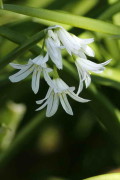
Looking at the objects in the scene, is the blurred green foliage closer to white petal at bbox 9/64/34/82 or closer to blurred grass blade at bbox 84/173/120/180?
white petal at bbox 9/64/34/82

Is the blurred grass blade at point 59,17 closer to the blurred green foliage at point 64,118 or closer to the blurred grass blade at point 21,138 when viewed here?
the blurred green foliage at point 64,118

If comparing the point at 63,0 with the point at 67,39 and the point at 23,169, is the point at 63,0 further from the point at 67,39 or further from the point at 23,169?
the point at 23,169

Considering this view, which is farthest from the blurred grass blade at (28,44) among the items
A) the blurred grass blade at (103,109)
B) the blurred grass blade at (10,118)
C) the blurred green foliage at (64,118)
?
the blurred grass blade at (10,118)

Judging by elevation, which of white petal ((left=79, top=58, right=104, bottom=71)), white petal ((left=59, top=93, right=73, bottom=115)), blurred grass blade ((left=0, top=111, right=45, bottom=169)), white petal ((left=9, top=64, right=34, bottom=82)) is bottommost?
blurred grass blade ((left=0, top=111, right=45, bottom=169))

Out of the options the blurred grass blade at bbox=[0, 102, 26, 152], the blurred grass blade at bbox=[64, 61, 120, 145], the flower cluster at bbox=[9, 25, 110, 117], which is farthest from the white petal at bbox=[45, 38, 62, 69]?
the blurred grass blade at bbox=[0, 102, 26, 152]

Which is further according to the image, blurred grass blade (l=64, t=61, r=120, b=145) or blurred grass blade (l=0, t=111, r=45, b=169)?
blurred grass blade (l=0, t=111, r=45, b=169)

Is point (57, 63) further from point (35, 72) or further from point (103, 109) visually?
point (103, 109)

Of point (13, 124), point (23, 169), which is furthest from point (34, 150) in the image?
point (13, 124)

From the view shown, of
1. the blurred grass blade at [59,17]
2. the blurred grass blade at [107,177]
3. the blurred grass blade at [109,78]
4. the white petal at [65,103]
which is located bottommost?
the blurred grass blade at [107,177]

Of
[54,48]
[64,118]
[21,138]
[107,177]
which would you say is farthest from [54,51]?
[64,118]
